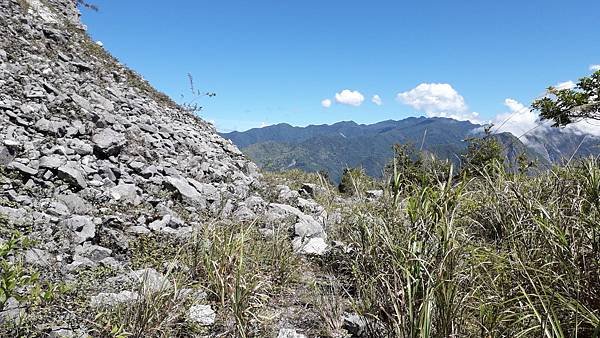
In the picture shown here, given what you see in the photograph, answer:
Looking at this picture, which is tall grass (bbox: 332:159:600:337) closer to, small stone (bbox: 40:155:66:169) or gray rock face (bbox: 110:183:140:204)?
gray rock face (bbox: 110:183:140:204)

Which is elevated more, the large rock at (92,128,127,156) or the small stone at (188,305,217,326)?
the large rock at (92,128,127,156)

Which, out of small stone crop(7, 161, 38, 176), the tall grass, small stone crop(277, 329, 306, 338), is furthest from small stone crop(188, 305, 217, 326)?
small stone crop(7, 161, 38, 176)

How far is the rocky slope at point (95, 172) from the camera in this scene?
4656 mm

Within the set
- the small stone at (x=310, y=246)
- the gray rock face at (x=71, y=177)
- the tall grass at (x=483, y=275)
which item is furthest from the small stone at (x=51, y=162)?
the tall grass at (x=483, y=275)

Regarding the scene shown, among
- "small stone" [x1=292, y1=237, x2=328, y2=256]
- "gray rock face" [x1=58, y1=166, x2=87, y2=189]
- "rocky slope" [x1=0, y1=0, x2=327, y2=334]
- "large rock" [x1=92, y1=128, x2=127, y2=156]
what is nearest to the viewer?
"rocky slope" [x1=0, y1=0, x2=327, y2=334]

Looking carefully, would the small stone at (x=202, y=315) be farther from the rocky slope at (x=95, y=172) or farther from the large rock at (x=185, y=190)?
the large rock at (x=185, y=190)

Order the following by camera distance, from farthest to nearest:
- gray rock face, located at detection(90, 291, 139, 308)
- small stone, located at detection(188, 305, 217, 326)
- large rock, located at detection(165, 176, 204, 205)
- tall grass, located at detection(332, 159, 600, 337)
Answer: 1. large rock, located at detection(165, 176, 204, 205)
2. small stone, located at detection(188, 305, 217, 326)
3. gray rock face, located at detection(90, 291, 139, 308)
4. tall grass, located at detection(332, 159, 600, 337)

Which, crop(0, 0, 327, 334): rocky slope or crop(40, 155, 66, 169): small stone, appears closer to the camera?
crop(0, 0, 327, 334): rocky slope

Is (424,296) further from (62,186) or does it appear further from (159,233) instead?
(62,186)

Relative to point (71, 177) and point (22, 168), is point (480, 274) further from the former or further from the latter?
point (22, 168)

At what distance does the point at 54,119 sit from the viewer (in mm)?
7500

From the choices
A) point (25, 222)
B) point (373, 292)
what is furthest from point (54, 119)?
A: point (373, 292)

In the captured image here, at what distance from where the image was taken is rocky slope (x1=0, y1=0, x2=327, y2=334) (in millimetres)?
4656

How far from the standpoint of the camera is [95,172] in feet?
21.4
